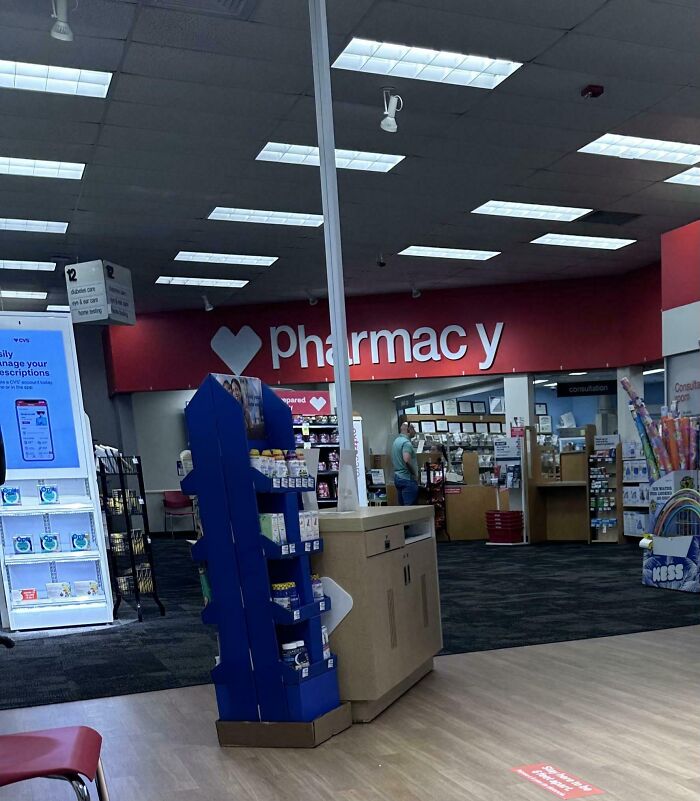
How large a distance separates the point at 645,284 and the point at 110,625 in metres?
9.28

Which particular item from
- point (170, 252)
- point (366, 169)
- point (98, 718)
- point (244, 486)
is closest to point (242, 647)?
point (244, 486)

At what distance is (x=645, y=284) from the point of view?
13.1 m

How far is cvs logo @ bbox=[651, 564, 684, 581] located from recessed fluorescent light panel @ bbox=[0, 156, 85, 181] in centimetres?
590

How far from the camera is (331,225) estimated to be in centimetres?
487

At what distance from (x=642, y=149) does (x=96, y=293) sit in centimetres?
578

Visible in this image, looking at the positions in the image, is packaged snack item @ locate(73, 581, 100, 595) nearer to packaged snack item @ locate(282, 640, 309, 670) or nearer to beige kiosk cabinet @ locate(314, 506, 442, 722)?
beige kiosk cabinet @ locate(314, 506, 442, 722)

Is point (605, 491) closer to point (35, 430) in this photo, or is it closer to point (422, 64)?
point (422, 64)

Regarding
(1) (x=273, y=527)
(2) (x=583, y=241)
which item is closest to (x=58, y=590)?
(1) (x=273, y=527)

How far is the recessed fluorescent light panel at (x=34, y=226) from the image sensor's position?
9480 millimetres

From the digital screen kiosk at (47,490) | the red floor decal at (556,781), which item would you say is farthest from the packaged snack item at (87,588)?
the red floor decal at (556,781)

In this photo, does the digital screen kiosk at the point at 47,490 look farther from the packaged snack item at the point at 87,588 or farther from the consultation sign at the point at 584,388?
the consultation sign at the point at 584,388

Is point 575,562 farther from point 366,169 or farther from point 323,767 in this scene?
point 323,767

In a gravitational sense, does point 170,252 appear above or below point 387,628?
above

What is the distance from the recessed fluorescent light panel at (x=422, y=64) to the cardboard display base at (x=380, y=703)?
4.00 meters
